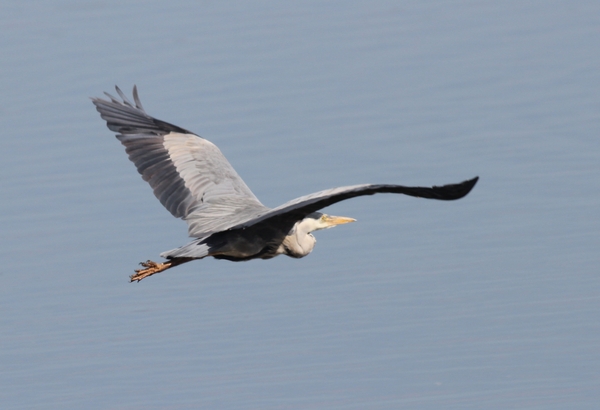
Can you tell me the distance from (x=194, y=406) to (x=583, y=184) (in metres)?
4.49

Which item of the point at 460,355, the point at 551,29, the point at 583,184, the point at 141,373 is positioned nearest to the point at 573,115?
the point at 583,184

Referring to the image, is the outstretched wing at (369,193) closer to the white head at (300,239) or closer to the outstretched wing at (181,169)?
the white head at (300,239)

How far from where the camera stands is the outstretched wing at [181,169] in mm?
8906

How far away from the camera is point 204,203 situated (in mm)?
8992

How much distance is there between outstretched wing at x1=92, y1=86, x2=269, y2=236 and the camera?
29.2 feet

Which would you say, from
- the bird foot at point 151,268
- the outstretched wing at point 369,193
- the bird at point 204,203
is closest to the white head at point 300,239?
the bird at point 204,203

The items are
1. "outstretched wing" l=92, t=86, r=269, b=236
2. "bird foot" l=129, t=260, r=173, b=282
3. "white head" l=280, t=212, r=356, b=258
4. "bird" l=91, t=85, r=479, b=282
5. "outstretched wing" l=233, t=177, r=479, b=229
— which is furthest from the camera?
"outstretched wing" l=92, t=86, r=269, b=236

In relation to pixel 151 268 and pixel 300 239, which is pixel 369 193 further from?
pixel 151 268

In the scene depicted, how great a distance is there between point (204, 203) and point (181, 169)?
21.2 inches

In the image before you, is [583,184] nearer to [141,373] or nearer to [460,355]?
[460,355]

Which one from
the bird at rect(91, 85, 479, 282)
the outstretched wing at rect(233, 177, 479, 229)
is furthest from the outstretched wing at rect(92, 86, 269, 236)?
the outstretched wing at rect(233, 177, 479, 229)

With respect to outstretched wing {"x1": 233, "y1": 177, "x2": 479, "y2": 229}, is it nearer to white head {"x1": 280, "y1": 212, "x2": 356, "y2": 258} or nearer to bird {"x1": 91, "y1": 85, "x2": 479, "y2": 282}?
bird {"x1": 91, "y1": 85, "x2": 479, "y2": 282}

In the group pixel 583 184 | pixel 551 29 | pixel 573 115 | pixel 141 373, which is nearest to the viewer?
pixel 141 373

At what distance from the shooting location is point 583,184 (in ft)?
38.2
